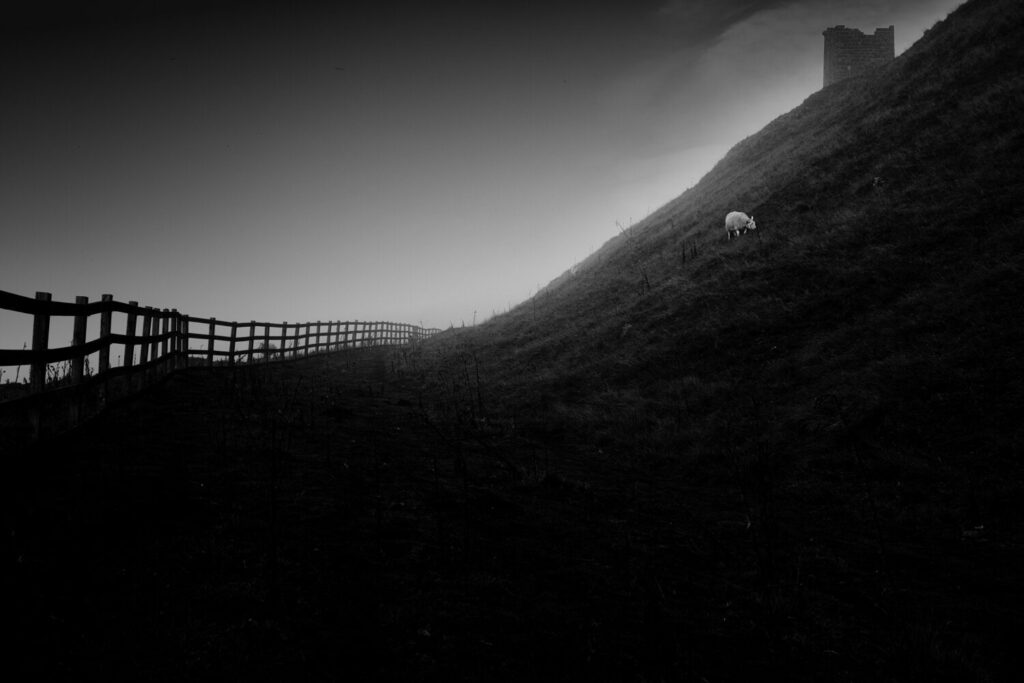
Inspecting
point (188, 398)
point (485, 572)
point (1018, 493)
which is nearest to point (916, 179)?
point (1018, 493)

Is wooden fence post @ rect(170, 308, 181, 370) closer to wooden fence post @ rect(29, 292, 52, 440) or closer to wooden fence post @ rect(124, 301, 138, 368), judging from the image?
wooden fence post @ rect(124, 301, 138, 368)

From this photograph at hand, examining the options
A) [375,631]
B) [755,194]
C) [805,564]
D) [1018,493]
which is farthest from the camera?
[755,194]

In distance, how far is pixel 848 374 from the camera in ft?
27.2

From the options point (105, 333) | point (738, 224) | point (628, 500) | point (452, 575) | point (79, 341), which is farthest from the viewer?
point (738, 224)

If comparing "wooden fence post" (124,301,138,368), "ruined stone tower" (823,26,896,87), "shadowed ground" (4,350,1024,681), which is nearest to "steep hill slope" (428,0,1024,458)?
"shadowed ground" (4,350,1024,681)

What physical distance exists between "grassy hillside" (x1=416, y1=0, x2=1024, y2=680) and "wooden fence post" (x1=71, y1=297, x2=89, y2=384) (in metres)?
5.88

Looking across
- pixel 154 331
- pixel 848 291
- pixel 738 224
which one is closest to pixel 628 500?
pixel 848 291

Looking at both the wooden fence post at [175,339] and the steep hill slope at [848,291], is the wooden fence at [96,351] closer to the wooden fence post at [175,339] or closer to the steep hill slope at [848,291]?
the wooden fence post at [175,339]

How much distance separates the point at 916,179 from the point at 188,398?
1865cm

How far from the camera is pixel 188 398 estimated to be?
9.66 m

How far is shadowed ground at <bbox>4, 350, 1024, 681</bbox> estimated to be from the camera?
2.62 metres

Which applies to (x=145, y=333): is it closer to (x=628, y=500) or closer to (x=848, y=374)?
(x=628, y=500)

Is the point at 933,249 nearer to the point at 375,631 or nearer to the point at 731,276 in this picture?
the point at 731,276

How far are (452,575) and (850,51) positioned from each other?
5026 centimetres
